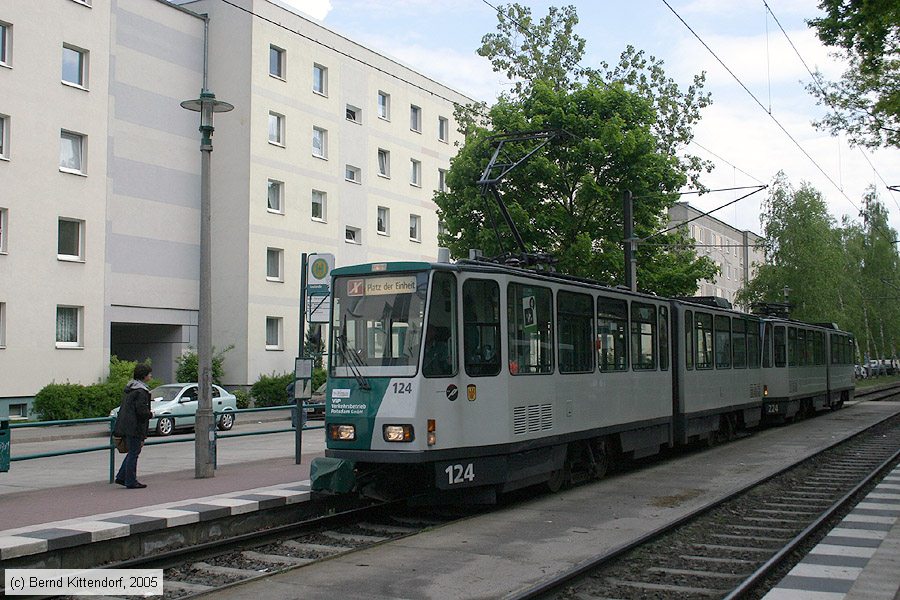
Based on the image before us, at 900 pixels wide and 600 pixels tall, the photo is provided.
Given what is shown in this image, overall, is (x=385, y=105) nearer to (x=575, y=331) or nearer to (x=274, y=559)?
(x=575, y=331)

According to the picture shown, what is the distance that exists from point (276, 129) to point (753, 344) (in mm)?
22682

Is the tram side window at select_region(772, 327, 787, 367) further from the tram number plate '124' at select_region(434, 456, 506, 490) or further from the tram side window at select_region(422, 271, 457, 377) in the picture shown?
the tram side window at select_region(422, 271, 457, 377)

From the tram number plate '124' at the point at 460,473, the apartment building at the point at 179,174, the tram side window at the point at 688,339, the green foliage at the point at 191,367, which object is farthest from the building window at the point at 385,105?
the tram number plate '124' at the point at 460,473

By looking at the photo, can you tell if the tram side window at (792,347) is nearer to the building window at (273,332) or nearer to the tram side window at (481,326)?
the tram side window at (481,326)

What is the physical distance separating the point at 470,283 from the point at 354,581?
405 cm

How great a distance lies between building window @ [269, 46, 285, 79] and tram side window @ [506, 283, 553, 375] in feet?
92.8

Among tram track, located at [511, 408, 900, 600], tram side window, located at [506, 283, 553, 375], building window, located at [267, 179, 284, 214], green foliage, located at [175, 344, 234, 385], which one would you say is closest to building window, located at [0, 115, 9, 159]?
green foliage, located at [175, 344, 234, 385]

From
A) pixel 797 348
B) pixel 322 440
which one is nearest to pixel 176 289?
pixel 322 440

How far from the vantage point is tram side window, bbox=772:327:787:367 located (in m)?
24.3

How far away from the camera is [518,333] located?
37.0ft

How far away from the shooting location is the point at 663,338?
640 inches

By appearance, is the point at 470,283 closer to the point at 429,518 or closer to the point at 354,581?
the point at 429,518

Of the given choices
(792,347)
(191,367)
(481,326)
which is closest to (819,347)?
(792,347)

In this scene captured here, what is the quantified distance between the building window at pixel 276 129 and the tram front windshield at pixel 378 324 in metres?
27.9
